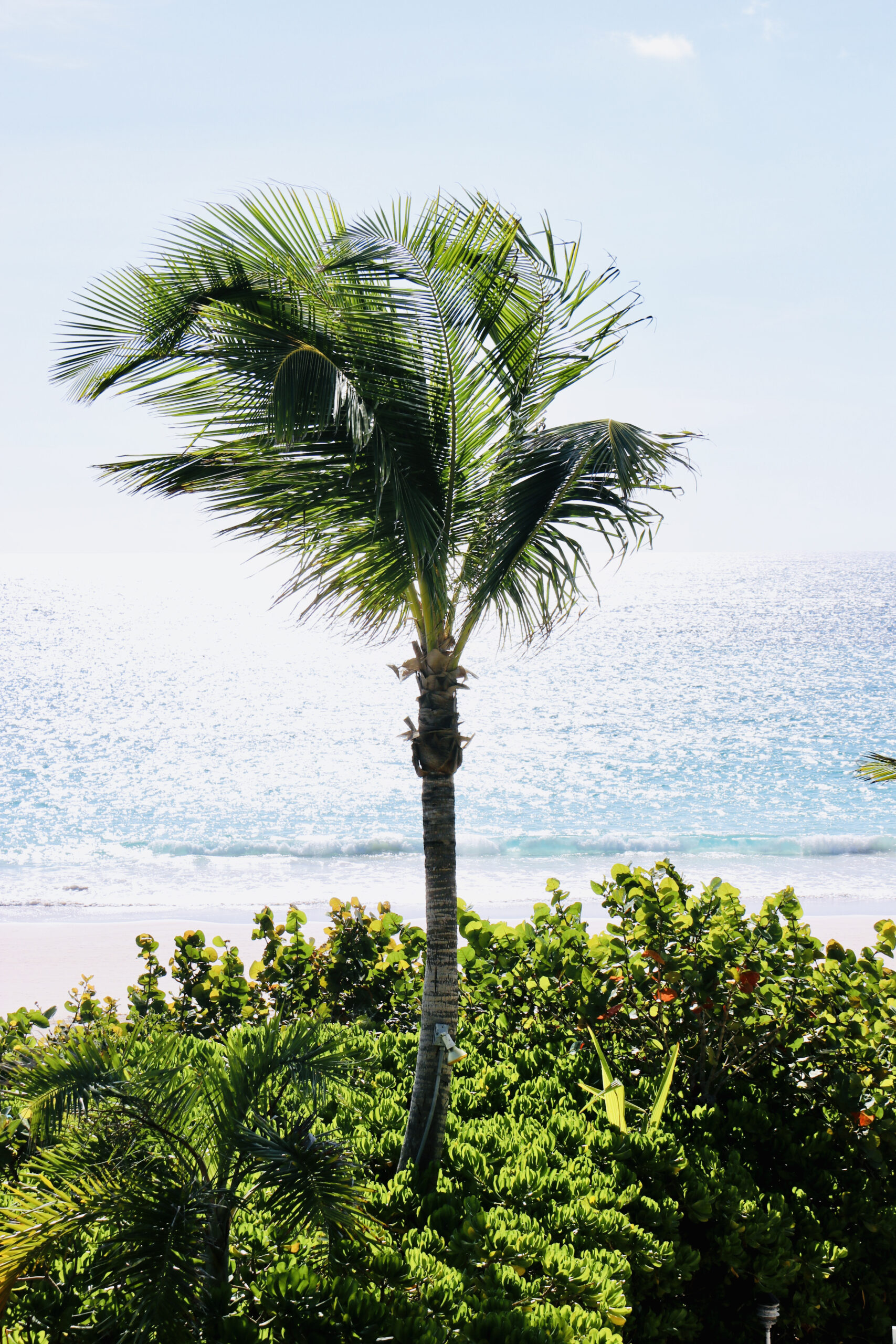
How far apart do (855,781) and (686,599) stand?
6703 cm

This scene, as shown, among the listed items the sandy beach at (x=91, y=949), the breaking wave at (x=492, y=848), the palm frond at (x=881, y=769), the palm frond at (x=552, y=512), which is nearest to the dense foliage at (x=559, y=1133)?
the palm frond at (x=881, y=769)

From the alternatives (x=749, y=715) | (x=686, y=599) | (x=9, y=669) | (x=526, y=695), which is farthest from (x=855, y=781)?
(x=686, y=599)

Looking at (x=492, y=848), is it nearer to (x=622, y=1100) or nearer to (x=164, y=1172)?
(x=622, y=1100)

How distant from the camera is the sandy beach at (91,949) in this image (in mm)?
9945

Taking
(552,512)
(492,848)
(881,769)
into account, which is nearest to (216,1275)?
(552,512)

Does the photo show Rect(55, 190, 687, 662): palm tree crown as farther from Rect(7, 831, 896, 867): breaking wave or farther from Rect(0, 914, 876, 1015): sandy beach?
Rect(7, 831, 896, 867): breaking wave

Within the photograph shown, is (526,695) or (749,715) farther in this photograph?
(526,695)

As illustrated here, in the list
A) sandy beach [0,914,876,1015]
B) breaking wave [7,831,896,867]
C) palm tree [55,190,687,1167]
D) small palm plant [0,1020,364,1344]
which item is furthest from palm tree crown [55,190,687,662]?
breaking wave [7,831,896,867]

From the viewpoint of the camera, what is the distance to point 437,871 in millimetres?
4020

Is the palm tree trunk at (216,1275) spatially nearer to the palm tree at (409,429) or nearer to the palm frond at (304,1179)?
the palm frond at (304,1179)

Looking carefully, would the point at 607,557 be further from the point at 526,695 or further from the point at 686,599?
the point at 686,599

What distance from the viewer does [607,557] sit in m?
4.11

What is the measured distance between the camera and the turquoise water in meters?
19.5

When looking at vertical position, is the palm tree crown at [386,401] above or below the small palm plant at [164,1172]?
above
